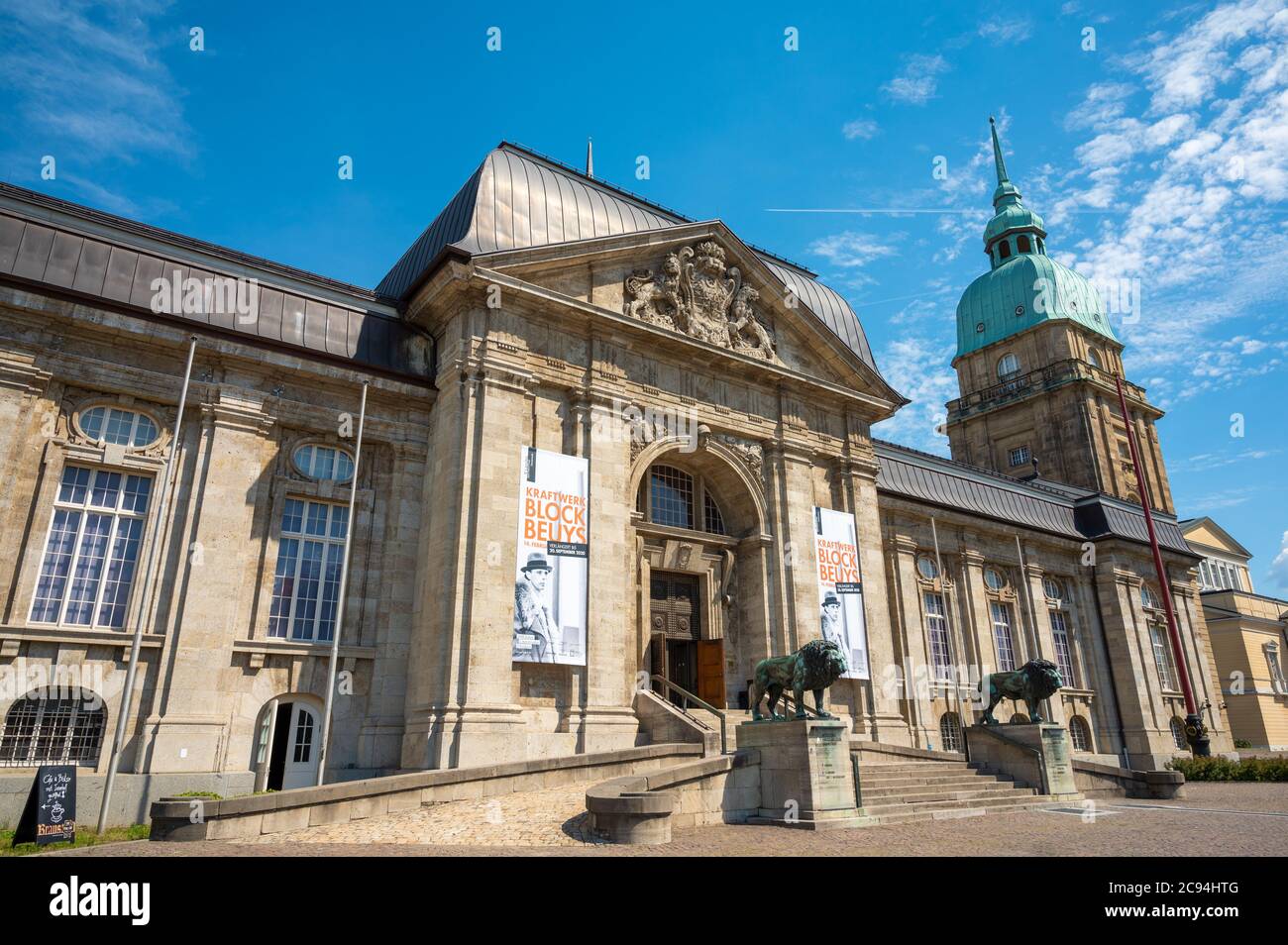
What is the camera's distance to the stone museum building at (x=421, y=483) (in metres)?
16.7

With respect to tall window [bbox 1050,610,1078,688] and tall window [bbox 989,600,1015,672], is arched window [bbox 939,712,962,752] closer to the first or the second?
tall window [bbox 989,600,1015,672]

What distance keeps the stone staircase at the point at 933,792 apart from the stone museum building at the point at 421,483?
1706mm

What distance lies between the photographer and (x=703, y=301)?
25.0m

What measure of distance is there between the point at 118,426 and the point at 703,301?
15825 millimetres

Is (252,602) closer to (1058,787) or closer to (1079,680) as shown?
(1058,787)

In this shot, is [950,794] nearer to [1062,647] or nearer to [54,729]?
[54,729]

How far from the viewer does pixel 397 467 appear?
20.9 meters

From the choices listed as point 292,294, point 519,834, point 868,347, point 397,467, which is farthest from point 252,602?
point 868,347

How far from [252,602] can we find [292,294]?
787 cm

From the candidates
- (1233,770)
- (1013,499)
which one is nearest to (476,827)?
(1233,770)

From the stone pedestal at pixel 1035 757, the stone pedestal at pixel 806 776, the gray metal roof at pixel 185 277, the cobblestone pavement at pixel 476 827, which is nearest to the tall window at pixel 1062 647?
the stone pedestal at pixel 1035 757

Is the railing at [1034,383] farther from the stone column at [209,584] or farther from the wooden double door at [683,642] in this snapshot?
the stone column at [209,584]

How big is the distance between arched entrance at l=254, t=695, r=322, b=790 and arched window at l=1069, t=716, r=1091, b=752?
3116cm

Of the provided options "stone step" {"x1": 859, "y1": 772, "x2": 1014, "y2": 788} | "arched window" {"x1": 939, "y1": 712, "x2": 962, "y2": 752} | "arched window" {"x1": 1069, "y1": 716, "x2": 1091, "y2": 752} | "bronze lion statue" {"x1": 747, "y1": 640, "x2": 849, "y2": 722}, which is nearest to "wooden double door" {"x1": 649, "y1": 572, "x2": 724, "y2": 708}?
"stone step" {"x1": 859, "y1": 772, "x2": 1014, "y2": 788}
